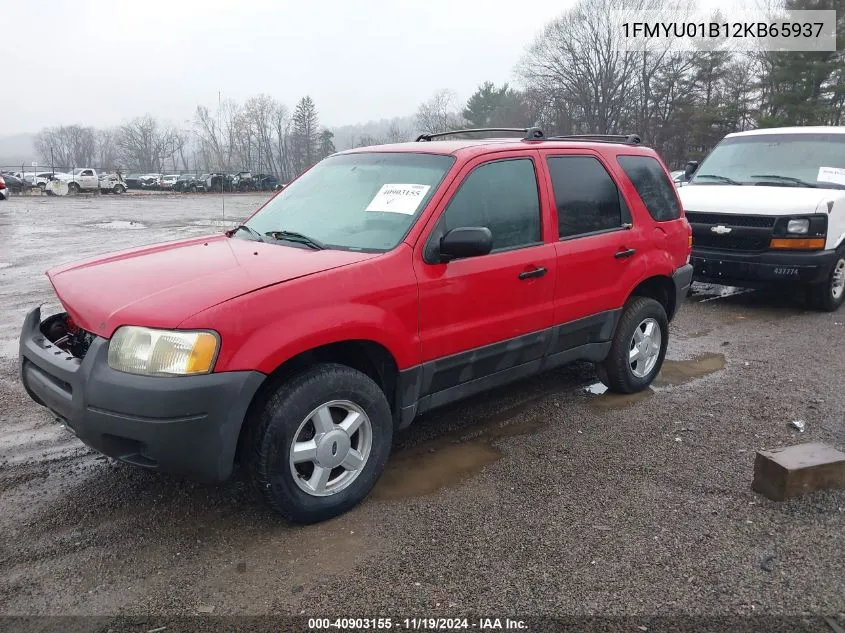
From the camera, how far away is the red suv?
9.03ft

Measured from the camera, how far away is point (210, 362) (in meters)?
2.71

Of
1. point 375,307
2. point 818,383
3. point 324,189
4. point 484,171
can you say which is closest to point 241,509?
point 375,307

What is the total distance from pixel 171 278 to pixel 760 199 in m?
7.10

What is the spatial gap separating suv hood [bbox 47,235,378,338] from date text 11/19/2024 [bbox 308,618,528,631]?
1.37 m

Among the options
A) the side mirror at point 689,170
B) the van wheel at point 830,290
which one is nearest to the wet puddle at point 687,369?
the van wheel at point 830,290

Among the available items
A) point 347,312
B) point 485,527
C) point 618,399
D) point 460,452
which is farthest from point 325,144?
point 485,527

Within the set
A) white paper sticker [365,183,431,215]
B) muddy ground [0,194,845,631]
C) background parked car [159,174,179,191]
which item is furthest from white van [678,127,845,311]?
background parked car [159,174,179,191]

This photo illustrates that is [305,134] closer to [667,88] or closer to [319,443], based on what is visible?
[667,88]

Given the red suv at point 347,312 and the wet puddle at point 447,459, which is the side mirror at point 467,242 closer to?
the red suv at point 347,312

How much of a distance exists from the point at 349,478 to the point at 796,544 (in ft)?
7.17

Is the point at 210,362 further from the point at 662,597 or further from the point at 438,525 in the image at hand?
the point at 662,597

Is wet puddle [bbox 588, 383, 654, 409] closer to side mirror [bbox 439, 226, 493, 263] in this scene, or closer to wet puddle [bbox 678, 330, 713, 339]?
wet puddle [bbox 678, 330, 713, 339]

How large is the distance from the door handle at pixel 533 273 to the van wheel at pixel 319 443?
1.19 m

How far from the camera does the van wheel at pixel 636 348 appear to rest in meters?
4.82
